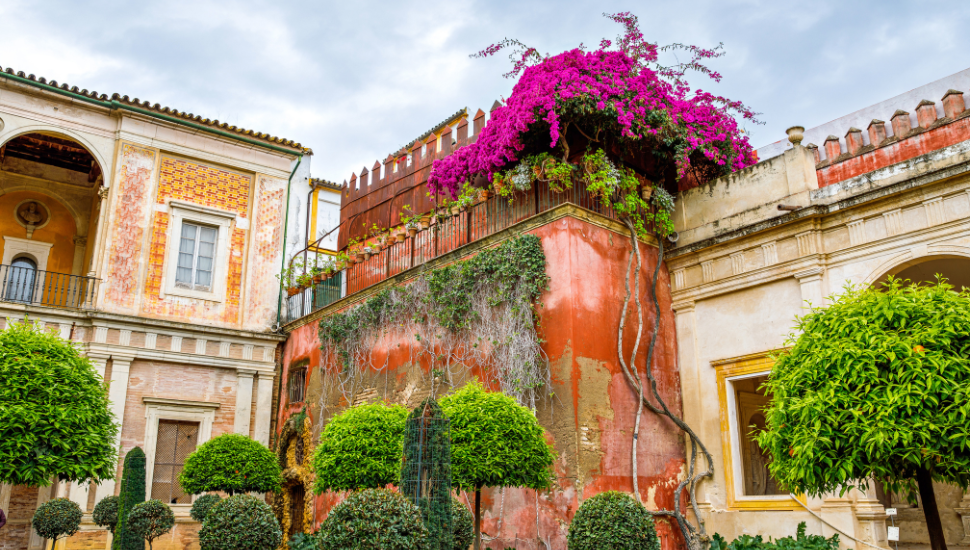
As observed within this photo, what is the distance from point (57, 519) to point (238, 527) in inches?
167

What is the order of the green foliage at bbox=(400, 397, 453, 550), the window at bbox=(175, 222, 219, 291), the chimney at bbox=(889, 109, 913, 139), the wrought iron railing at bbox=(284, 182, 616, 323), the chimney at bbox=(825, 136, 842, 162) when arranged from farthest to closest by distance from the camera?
the window at bbox=(175, 222, 219, 291), the wrought iron railing at bbox=(284, 182, 616, 323), the chimney at bbox=(825, 136, 842, 162), the chimney at bbox=(889, 109, 913, 139), the green foliage at bbox=(400, 397, 453, 550)

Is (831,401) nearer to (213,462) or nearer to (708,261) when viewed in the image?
(708,261)

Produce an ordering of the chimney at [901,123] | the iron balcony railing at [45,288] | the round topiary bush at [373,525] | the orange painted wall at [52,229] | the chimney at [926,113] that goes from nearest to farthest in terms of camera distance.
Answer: the round topiary bush at [373,525] < the chimney at [926,113] < the chimney at [901,123] < the iron balcony railing at [45,288] < the orange painted wall at [52,229]

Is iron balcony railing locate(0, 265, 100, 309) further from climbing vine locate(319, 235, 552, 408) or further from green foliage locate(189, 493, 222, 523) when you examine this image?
climbing vine locate(319, 235, 552, 408)

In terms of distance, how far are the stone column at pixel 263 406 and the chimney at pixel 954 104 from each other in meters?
12.3

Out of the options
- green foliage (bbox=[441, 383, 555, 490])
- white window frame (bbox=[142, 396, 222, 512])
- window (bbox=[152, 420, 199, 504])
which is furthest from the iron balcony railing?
green foliage (bbox=[441, 383, 555, 490])

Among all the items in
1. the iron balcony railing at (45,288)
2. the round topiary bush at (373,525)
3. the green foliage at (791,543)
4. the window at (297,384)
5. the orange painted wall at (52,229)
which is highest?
the orange painted wall at (52,229)

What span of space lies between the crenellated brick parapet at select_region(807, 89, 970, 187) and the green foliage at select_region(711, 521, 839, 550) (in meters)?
4.57

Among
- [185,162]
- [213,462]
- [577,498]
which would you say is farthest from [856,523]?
[185,162]

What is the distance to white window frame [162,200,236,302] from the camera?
14.4 meters

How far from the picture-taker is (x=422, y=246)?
12.3m

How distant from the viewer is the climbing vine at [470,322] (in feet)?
31.7

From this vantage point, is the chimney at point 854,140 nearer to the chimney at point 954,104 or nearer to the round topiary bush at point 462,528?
the chimney at point 954,104

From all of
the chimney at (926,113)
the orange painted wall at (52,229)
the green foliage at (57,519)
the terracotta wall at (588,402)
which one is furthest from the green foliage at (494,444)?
the orange painted wall at (52,229)
